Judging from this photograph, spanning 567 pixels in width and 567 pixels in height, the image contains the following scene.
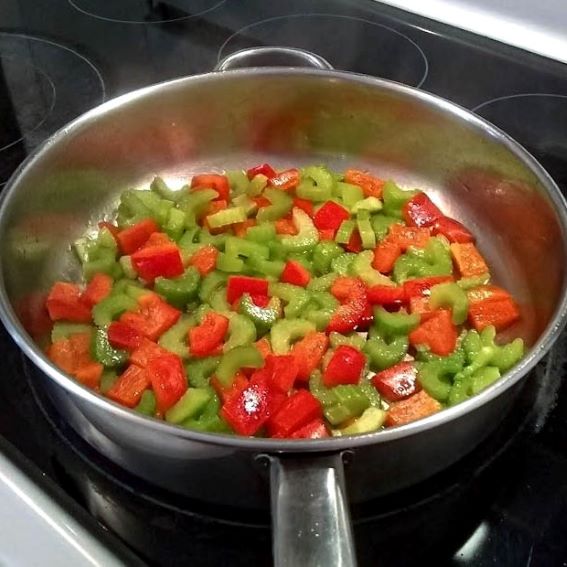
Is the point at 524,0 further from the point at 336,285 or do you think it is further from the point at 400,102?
the point at 336,285

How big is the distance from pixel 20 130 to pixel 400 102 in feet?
1.92

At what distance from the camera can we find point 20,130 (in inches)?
50.1

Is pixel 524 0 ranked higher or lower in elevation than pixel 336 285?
higher

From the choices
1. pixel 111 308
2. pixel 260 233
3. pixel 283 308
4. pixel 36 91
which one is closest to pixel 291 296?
pixel 283 308

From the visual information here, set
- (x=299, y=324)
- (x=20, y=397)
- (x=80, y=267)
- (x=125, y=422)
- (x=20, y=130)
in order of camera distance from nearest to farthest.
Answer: (x=125, y=422), (x=20, y=397), (x=299, y=324), (x=80, y=267), (x=20, y=130)

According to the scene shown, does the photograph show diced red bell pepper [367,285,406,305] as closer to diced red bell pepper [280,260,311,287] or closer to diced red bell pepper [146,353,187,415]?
diced red bell pepper [280,260,311,287]

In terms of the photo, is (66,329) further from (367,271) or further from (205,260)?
(367,271)

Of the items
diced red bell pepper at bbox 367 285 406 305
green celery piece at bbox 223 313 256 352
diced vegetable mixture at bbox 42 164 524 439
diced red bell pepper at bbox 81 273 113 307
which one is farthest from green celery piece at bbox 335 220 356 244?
diced red bell pepper at bbox 81 273 113 307

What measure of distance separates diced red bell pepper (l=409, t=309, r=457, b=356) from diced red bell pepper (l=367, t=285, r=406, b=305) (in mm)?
59

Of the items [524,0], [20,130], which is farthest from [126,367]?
[524,0]

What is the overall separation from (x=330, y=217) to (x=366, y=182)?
102mm

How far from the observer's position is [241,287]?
3.39 ft

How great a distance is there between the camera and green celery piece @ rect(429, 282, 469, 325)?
1.01 metres

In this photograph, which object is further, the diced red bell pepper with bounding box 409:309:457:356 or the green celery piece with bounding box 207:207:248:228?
the green celery piece with bounding box 207:207:248:228
